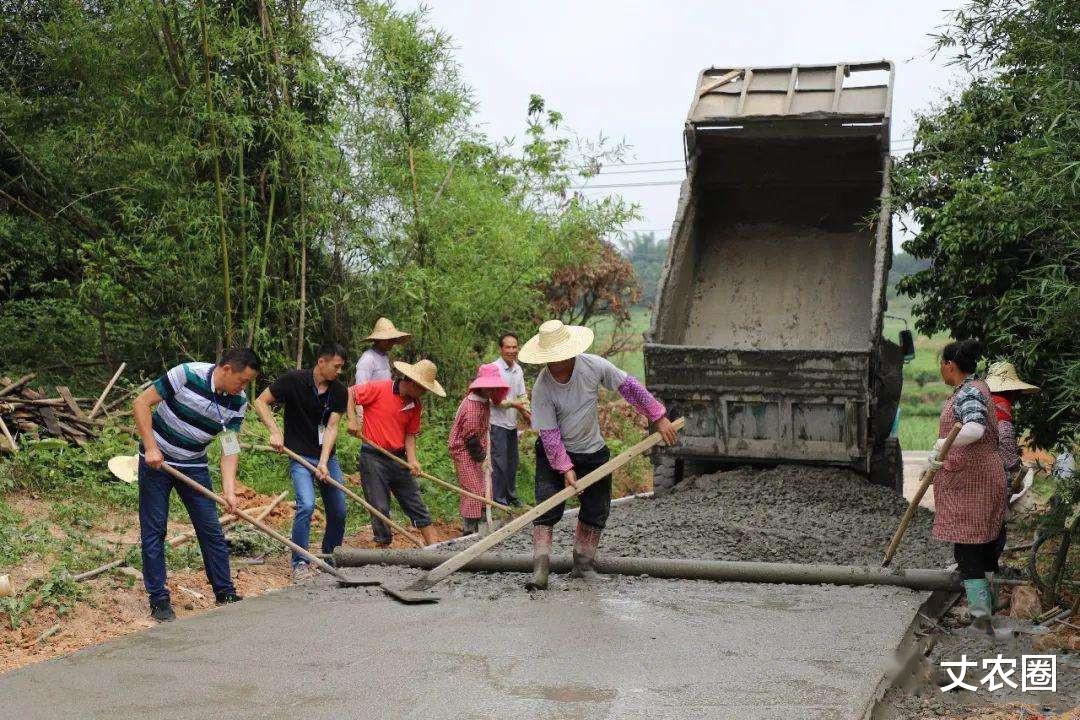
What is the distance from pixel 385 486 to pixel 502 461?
1.54 m

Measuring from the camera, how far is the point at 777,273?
11.0 meters

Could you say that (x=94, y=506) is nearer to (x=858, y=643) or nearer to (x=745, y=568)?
(x=745, y=568)

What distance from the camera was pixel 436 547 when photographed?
7.62 meters

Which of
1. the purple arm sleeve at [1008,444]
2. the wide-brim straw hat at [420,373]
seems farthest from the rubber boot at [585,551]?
the purple arm sleeve at [1008,444]

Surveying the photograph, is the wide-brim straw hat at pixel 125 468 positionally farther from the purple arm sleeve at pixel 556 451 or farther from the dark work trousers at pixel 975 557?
the dark work trousers at pixel 975 557

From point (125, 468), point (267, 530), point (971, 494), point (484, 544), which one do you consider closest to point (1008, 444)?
point (971, 494)

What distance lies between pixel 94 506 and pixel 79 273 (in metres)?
5.33

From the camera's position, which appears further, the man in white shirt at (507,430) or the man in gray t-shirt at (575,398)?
the man in white shirt at (507,430)

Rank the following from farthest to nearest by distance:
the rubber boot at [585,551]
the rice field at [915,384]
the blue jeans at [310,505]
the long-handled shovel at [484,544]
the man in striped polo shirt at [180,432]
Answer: the rice field at [915,384] < the blue jeans at [310,505] < the rubber boot at [585,551] < the long-handled shovel at [484,544] < the man in striped polo shirt at [180,432]

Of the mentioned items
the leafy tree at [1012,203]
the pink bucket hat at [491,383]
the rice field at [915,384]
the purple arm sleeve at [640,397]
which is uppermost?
the leafy tree at [1012,203]

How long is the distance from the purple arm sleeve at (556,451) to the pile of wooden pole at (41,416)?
14.5 feet

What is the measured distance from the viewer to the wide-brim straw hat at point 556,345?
21.0ft

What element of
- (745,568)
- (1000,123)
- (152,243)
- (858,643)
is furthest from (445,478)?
(858,643)

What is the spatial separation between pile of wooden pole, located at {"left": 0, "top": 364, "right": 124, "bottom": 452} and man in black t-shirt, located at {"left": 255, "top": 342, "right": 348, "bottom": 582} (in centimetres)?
270
